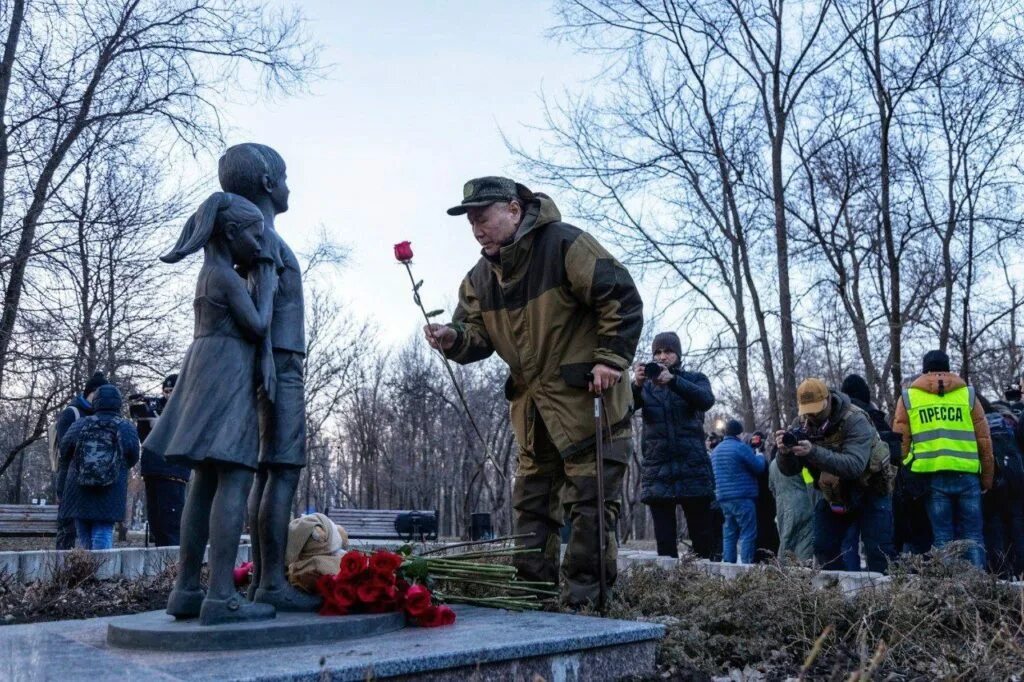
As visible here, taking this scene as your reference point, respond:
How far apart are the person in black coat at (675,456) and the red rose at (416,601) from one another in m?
4.39

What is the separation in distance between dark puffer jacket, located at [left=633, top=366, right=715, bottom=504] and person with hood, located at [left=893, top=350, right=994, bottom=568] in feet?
5.53

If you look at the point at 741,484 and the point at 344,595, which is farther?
the point at 741,484

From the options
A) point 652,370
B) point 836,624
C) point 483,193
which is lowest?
point 836,624

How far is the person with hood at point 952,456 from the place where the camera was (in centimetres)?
745

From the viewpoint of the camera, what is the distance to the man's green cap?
4.95 meters

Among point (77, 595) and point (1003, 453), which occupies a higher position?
point (1003, 453)

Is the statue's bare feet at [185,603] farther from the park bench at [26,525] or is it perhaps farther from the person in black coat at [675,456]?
the park bench at [26,525]

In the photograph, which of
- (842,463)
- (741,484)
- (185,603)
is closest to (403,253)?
(185,603)

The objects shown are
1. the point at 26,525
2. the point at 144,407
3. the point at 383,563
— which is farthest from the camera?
the point at 26,525

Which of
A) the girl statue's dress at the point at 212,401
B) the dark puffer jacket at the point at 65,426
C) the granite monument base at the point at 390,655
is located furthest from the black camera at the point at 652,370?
the dark puffer jacket at the point at 65,426

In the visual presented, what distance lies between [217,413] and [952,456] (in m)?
5.96

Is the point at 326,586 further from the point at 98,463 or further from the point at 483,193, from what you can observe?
the point at 98,463

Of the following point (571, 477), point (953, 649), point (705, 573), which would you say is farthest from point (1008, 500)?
point (571, 477)

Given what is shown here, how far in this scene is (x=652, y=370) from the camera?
6.78m
